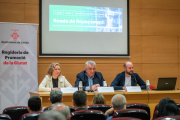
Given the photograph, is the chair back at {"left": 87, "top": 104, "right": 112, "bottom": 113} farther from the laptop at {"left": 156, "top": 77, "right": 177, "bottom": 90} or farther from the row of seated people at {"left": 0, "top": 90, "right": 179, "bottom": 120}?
the laptop at {"left": 156, "top": 77, "right": 177, "bottom": 90}

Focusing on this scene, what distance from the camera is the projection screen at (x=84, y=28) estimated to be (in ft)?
18.5

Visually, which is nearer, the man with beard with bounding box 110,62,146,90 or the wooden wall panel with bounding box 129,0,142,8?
the man with beard with bounding box 110,62,146,90

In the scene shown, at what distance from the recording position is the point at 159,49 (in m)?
6.20

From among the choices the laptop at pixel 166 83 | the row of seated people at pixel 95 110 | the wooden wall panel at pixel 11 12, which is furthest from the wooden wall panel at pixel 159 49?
the row of seated people at pixel 95 110

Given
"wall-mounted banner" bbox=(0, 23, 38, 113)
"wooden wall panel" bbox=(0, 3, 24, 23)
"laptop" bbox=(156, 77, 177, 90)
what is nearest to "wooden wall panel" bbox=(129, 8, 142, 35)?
"laptop" bbox=(156, 77, 177, 90)

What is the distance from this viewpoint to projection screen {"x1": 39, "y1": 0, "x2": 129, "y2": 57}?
5.64 metres

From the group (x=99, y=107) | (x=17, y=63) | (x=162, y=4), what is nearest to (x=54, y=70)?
(x=17, y=63)

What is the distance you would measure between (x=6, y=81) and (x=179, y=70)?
4673 millimetres

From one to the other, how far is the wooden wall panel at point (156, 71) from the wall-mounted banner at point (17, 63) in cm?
306

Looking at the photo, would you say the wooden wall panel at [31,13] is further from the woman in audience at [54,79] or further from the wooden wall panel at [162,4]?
the wooden wall panel at [162,4]

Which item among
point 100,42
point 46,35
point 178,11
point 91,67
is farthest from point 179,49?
point 46,35

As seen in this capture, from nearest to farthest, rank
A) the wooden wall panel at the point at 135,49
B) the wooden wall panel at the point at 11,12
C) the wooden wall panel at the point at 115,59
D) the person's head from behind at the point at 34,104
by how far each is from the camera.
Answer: the person's head from behind at the point at 34,104 < the wooden wall panel at the point at 11,12 < the wooden wall panel at the point at 115,59 < the wooden wall panel at the point at 135,49

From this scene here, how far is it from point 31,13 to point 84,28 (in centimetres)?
141

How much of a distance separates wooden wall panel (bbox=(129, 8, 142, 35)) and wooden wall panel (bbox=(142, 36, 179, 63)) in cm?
29
